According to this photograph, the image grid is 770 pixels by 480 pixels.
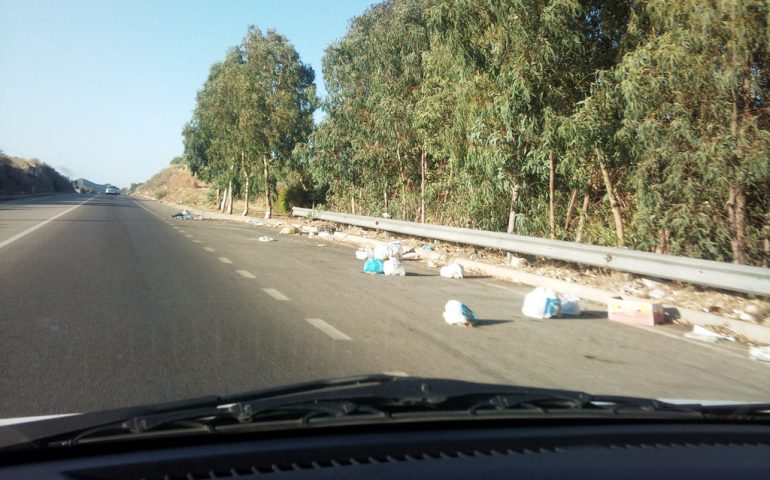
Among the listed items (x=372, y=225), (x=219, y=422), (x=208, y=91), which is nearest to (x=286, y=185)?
(x=208, y=91)

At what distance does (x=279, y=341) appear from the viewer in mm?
7723

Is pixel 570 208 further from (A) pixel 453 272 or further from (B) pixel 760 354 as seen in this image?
(B) pixel 760 354

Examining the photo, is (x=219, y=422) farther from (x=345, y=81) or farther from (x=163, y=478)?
(x=345, y=81)

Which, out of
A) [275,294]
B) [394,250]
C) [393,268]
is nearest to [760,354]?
[275,294]

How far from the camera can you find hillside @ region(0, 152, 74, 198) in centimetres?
8488

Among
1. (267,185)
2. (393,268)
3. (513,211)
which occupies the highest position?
(267,185)

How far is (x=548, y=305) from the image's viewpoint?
33.3 ft

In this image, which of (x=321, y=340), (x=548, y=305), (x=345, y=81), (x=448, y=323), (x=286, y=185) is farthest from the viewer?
(x=286, y=185)

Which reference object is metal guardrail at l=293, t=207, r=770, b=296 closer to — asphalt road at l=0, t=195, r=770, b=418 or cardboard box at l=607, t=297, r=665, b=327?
cardboard box at l=607, t=297, r=665, b=327

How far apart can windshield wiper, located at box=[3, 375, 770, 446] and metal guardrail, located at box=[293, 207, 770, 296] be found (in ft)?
21.3

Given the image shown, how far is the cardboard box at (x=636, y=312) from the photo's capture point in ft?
33.0

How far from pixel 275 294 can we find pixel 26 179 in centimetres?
10579

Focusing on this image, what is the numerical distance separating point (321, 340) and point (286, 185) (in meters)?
42.7

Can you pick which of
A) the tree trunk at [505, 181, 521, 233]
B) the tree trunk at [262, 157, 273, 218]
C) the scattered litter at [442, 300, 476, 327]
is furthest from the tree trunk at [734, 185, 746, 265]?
the tree trunk at [262, 157, 273, 218]
